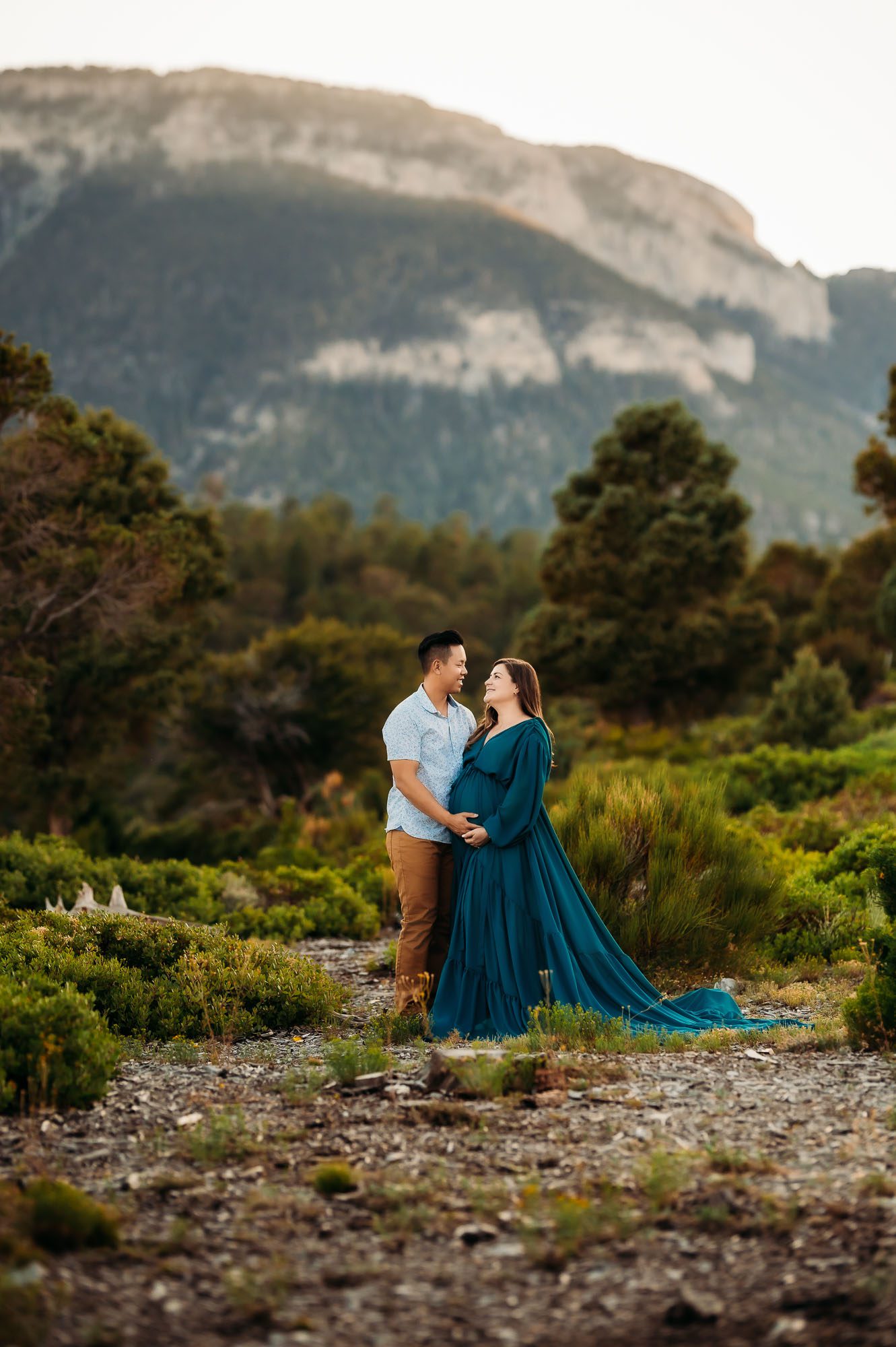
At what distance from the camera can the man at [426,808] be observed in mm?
6629

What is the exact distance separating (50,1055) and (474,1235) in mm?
2091

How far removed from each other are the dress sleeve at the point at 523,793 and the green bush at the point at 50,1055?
2170 millimetres

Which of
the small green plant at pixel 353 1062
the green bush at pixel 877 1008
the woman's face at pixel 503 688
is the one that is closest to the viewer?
the small green plant at pixel 353 1062

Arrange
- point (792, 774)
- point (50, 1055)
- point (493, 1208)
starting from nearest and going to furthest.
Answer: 1. point (493, 1208)
2. point (50, 1055)
3. point (792, 774)

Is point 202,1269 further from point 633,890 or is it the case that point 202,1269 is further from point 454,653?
point 633,890

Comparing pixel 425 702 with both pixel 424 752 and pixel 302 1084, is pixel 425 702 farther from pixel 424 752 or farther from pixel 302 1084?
pixel 302 1084

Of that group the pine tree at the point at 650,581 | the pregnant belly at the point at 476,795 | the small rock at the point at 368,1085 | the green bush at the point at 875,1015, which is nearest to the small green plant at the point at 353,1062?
the small rock at the point at 368,1085

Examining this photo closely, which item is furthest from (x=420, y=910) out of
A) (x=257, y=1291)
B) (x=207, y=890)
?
(x=207, y=890)

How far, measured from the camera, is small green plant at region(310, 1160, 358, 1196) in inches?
161

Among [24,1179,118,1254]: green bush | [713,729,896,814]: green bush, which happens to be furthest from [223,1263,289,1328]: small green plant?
[713,729,896,814]: green bush

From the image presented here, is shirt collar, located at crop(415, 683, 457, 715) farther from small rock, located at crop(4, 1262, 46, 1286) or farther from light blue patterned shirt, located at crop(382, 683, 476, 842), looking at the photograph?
small rock, located at crop(4, 1262, 46, 1286)

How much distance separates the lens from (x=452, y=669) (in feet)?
21.8

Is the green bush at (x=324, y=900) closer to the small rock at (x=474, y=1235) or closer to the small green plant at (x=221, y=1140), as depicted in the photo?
the small green plant at (x=221, y=1140)

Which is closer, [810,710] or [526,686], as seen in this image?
[526,686]
